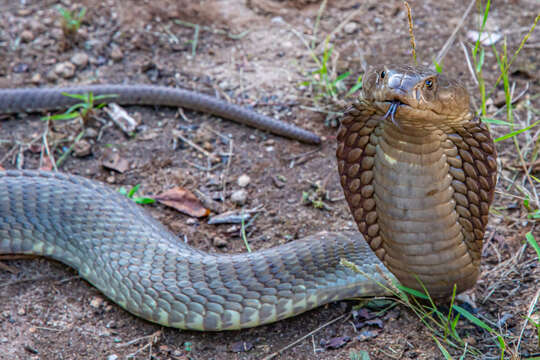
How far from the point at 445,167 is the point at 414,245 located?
1.06 feet

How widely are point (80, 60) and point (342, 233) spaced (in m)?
2.75

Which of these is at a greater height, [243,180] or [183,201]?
[243,180]

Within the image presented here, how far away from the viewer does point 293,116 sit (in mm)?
4156

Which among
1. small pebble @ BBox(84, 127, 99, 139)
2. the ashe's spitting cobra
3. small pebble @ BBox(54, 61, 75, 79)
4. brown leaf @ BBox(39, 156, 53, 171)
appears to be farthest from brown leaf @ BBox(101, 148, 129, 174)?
small pebble @ BBox(54, 61, 75, 79)

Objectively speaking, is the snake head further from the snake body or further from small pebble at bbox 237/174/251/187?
the snake body

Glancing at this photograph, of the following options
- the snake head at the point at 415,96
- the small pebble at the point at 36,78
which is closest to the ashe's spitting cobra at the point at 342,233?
the snake head at the point at 415,96

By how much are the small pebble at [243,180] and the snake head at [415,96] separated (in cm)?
174

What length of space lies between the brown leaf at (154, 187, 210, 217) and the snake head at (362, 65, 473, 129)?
173 centimetres

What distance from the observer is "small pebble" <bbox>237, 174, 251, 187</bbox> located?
375 centimetres

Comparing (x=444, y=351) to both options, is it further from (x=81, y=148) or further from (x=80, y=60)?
(x=80, y=60)

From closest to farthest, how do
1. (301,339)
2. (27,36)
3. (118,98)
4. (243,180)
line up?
1. (301,339)
2. (243,180)
3. (118,98)
4. (27,36)

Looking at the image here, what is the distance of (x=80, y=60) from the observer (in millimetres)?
4719

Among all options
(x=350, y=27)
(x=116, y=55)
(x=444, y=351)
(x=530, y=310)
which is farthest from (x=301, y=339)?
(x=116, y=55)

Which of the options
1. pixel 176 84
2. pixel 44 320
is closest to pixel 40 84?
pixel 176 84
